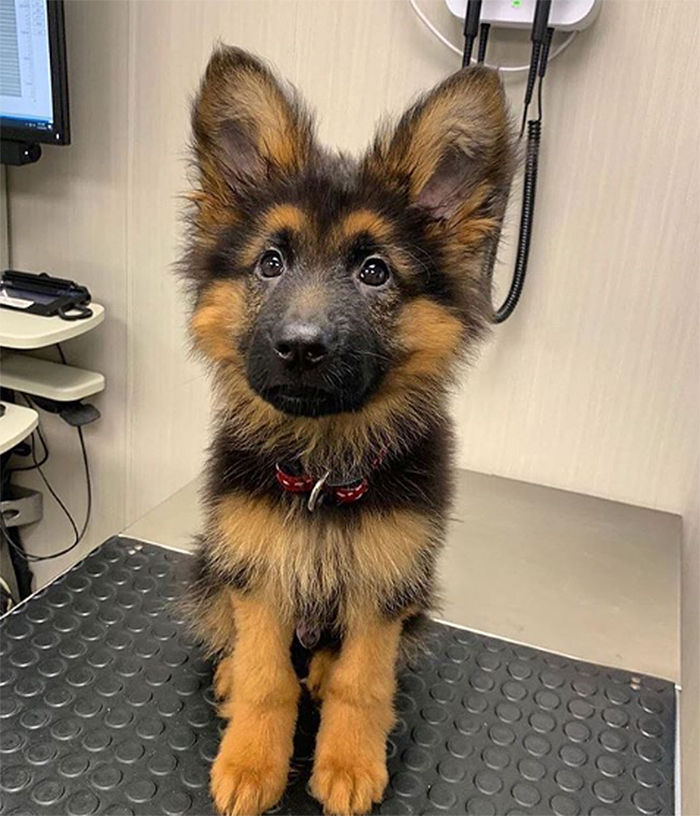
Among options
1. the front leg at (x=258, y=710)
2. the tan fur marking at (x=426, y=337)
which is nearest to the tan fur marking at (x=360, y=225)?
the tan fur marking at (x=426, y=337)

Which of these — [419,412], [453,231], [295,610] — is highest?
[453,231]

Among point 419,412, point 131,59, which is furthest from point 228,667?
point 131,59

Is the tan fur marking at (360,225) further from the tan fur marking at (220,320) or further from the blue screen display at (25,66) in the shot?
the blue screen display at (25,66)

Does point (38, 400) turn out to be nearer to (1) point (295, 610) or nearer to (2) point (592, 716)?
(1) point (295, 610)

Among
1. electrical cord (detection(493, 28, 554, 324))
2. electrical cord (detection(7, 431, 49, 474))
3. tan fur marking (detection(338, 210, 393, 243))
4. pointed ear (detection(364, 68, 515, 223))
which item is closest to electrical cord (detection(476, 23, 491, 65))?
electrical cord (detection(493, 28, 554, 324))

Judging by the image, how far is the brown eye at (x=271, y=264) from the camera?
1.19 metres

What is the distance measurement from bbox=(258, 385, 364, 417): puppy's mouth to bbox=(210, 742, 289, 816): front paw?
521 mm

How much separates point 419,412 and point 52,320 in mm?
1333

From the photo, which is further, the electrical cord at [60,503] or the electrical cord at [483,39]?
the electrical cord at [60,503]

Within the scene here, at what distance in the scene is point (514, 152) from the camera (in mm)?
1199

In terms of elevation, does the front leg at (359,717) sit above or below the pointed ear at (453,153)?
below

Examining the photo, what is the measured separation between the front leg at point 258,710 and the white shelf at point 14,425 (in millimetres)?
993

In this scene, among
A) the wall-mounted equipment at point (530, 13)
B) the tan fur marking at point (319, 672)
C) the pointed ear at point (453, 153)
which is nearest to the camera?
the pointed ear at point (453, 153)

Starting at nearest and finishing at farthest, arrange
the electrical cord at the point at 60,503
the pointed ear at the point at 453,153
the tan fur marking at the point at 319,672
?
the pointed ear at the point at 453,153 → the tan fur marking at the point at 319,672 → the electrical cord at the point at 60,503
